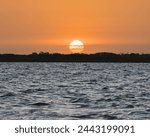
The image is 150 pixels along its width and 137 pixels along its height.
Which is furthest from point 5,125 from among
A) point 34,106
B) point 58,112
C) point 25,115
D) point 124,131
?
point 34,106

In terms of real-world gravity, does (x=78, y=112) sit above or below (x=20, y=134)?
below

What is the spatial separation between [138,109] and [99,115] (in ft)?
9.10

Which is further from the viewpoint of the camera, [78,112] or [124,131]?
[78,112]

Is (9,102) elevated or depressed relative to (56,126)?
depressed

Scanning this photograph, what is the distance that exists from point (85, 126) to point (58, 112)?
1182 centimetres

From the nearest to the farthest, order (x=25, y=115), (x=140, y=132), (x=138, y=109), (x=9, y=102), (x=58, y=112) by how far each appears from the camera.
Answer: (x=140, y=132), (x=25, y=115), (x=58, y=112), (x=138, y=109), (x=9, y=102)

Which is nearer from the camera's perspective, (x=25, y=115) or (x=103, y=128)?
(x=103, y=128)

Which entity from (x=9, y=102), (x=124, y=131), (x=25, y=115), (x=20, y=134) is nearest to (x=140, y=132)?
(x=124, y=131)

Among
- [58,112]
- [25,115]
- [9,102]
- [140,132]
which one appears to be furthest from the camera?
[9,102]

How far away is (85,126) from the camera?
6.41m

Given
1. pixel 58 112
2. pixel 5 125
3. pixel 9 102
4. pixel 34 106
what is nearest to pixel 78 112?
pixel 58 112

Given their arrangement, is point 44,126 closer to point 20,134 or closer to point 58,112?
point 20,134

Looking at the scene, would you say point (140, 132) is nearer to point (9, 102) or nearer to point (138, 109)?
point (138, 109)

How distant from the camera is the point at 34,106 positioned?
19.9 metres
